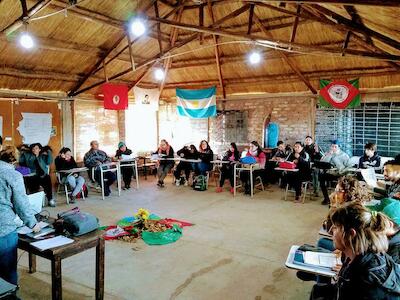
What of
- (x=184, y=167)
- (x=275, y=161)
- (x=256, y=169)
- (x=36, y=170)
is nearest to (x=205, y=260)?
(x=256, y=169)

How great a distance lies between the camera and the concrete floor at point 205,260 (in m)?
3.67

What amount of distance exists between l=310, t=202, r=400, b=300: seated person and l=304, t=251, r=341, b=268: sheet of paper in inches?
21.6

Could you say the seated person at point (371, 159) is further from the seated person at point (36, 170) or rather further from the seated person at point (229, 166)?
the seated person at point (36, 170)

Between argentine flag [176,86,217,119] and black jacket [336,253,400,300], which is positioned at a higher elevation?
argentine flag [176,86,217,119]

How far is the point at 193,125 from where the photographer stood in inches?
475

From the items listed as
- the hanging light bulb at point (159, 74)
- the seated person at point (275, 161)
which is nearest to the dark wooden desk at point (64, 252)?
the seated person at point (275, 161)

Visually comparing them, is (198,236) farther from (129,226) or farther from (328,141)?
(328,141)

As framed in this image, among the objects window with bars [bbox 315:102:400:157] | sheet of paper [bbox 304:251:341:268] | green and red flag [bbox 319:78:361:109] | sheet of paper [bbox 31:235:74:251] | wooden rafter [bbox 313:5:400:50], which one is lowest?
sheet of paper [bbox 304:251:341:268]

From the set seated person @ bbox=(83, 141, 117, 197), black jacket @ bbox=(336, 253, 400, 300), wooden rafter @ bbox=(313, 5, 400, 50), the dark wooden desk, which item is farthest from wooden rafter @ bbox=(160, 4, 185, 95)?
black jacket @ bbox=(336, 253, 400, 300)

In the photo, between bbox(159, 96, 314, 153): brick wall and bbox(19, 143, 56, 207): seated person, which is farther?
bbox(159, 96, 314, 153): brick wall

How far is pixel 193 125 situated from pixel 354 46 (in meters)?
5.76

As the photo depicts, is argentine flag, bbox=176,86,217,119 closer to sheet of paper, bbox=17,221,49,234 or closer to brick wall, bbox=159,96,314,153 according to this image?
brick wall, bbox=159,96,314,153

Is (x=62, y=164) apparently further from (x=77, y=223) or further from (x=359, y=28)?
(x=359, y=28)

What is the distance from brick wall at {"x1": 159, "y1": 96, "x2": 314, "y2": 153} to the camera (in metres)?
10.0
